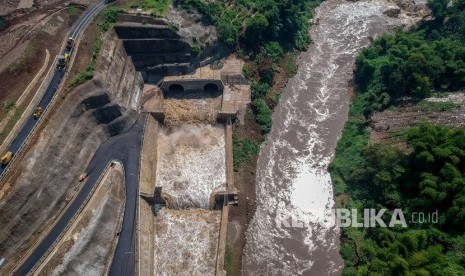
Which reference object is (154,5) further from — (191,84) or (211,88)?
(211,88)

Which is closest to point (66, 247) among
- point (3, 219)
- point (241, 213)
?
point (3, 219)

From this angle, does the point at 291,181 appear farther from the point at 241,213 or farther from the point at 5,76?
the point at 5,76

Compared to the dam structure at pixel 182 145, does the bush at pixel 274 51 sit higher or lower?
higher

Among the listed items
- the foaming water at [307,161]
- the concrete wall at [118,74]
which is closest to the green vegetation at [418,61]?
the foaming water at [307,161]

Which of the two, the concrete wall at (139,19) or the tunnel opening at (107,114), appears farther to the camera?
the concrete wall at (139,19)

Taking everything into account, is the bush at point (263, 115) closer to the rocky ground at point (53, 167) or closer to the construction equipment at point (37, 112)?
the rocky ground at point (53, 167)

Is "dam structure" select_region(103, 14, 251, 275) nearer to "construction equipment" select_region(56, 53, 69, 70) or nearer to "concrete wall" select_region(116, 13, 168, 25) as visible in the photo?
"concrete wall" select_region(116, 13, 168, 25)

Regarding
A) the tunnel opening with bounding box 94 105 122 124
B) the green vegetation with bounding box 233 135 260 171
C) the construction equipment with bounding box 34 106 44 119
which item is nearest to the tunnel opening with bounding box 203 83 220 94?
the green vegetation with bounding box 233 135 260 171
